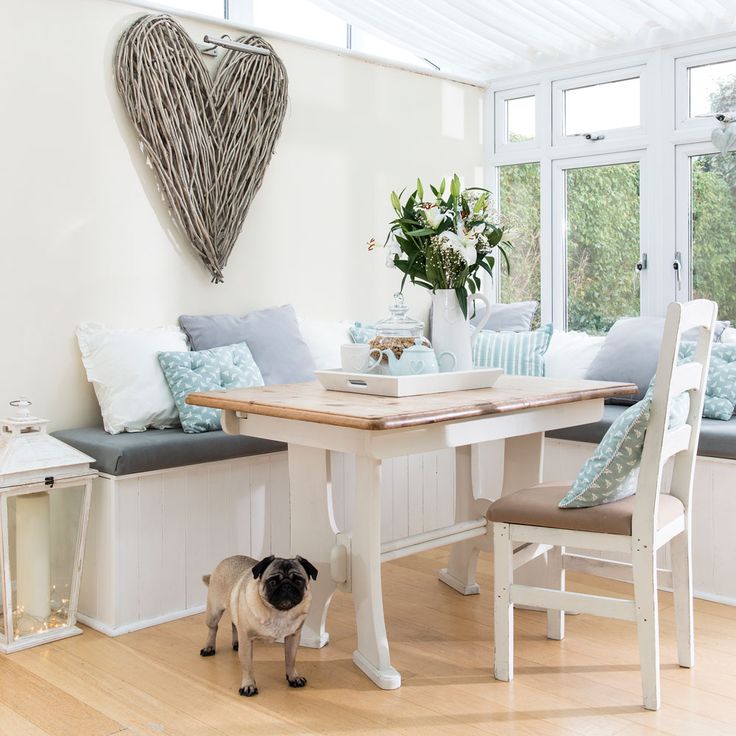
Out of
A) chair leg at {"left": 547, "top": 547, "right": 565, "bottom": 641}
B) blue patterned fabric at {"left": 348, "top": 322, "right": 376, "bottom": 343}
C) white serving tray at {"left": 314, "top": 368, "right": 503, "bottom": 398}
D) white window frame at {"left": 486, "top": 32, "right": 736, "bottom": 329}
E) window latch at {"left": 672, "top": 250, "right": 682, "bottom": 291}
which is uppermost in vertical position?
white window frame at {"left": 486, "top": 32, "right": 736, "bottom": 329}

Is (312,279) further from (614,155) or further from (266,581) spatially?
(266,581)

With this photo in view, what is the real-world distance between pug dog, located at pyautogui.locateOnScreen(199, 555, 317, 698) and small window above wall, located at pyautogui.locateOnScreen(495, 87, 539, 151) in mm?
3021

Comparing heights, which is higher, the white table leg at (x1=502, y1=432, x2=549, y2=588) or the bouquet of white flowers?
the bouquet of white flowers

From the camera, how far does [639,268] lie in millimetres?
4422

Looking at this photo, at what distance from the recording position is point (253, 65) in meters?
3.92

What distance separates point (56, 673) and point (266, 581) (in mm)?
724

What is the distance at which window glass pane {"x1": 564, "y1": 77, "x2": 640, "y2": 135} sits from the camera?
14.5 ft

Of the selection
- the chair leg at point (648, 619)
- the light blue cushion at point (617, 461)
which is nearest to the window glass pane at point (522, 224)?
the light blue cushion at point (617, 461)

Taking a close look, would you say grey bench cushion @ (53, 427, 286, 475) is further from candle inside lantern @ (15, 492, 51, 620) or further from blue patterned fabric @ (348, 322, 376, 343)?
blue patterned fabric @ (348, 322, 376, 343)

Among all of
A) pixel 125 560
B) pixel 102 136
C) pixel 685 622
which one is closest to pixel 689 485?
pixel 685 622

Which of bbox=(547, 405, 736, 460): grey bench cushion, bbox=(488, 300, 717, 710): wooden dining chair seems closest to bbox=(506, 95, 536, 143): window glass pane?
bbox=(547, 405, 736, 460): grey bench cushion

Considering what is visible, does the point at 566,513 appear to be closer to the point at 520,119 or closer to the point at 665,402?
the point at 665,402

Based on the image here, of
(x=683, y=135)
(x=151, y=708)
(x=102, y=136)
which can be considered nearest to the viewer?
(x=151, y=708)

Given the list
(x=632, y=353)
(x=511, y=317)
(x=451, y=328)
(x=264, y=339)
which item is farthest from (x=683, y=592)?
(x=511, y=317)
